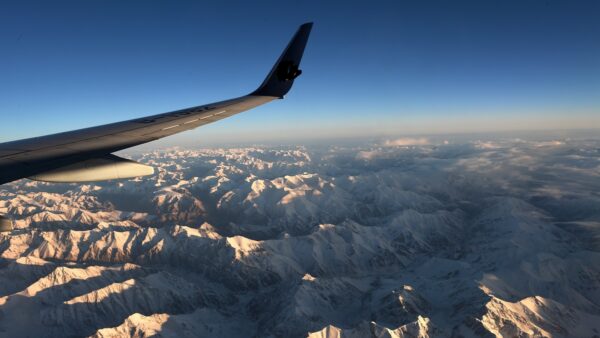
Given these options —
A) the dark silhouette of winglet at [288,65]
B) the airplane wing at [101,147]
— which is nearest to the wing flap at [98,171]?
the airplane wing at [101,147]

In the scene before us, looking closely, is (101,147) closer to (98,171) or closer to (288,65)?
(98,171)

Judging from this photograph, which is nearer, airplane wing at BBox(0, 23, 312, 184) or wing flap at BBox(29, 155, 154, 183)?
airplane wing at BBox(0, 23, 312, 184)

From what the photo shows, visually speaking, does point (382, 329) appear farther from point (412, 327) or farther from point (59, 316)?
point (59, 316)

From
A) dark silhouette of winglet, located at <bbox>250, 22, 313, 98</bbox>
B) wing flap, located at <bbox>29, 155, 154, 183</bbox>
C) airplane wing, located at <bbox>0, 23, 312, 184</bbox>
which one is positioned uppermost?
dark silhouette of winglet, located at <bbox>250, 22, 313, 98</bbox>

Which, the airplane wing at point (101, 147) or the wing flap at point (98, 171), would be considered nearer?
the airplane wing at point (101, 147)

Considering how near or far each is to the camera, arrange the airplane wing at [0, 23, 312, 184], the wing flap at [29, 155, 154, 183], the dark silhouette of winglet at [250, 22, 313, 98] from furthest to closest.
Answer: the dark silhouette of winglet at [250, 22, 313, 98] → the wing flap at [29, 155, 154, 183] → the airplane wing at [0, 23, 312, 184]

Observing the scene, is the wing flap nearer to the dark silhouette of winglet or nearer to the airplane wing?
the airplane wing

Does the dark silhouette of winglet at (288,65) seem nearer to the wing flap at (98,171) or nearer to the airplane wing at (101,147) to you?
the airplane wing at (101,147)

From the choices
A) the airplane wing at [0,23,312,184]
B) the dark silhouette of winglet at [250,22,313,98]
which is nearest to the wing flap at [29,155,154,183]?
the airplane wing at [0,23,312,184]
